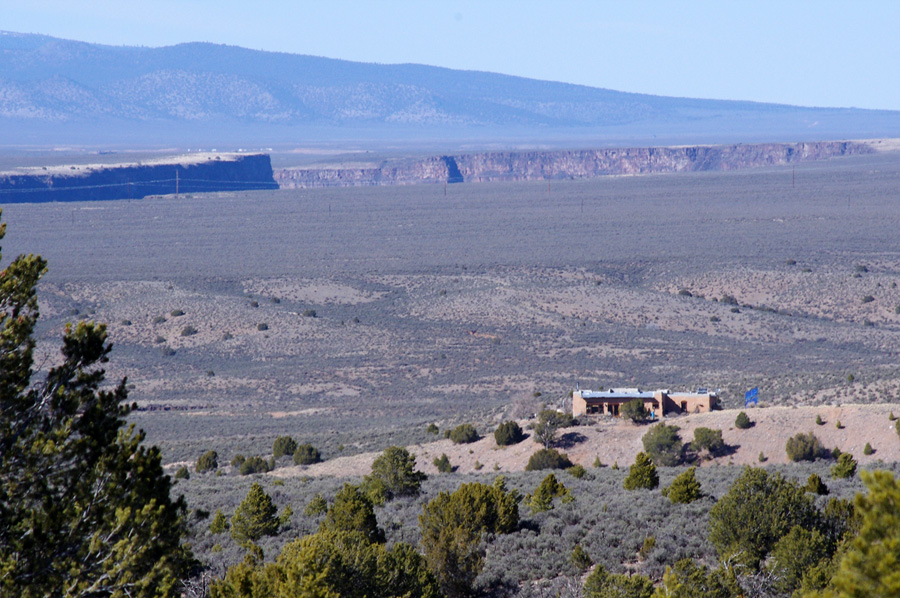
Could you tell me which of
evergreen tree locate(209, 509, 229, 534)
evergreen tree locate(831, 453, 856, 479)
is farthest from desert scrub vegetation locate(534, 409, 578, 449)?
evergreen tree locate(209, 509, 229, 534)

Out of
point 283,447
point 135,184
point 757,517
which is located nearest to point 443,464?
point 283,447

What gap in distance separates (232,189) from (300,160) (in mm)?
40751

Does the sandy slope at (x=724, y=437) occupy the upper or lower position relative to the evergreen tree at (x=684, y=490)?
lower

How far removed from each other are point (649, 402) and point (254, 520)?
18.0 m

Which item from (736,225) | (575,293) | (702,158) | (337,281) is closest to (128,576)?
(575,293)

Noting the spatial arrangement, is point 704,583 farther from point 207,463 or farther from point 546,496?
point 207,463

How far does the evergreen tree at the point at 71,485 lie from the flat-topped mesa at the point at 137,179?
116 meters

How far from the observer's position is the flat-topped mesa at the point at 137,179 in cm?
11725

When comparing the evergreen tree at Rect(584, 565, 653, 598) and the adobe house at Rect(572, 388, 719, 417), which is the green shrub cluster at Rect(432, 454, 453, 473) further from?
the evergreen tree at Rect(584, 565, 653, 598)

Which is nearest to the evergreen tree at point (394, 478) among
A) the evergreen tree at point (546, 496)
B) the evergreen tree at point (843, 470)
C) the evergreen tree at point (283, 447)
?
the evergreen tree at point (546, 496)

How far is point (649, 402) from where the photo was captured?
97.7 ft

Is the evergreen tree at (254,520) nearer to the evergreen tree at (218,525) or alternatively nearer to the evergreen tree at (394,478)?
the evergreen tree at (218,525)

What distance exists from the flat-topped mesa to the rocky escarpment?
1000 centimetres

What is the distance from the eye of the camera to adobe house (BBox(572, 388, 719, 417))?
29.5 meters
